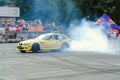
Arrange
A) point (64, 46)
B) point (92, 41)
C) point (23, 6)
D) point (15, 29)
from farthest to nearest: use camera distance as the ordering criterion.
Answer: point (23, 6) < point (15, 29) < point (92, 41) < point (64, 46)

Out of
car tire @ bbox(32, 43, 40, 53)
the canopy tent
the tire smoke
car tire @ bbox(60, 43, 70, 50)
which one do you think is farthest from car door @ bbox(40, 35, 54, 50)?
the canopy tent

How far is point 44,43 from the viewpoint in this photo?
90.2 ft

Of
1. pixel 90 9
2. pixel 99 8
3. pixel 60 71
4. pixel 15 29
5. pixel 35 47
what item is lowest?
pixel 60 71

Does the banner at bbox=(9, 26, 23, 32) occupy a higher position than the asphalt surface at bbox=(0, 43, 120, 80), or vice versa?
the banner at bbox=(9, 26, 23, 32)

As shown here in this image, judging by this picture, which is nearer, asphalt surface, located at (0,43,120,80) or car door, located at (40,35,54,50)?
asphalt surface, located at (0,43,120,80)

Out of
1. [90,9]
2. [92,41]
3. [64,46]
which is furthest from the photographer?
[90,9]

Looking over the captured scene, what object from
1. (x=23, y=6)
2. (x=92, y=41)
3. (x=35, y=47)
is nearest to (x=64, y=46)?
(x=35, y=47)

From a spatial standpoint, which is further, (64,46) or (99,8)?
(99,8)

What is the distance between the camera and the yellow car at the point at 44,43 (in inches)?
1049

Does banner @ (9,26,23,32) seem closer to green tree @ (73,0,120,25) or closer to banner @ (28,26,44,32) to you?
banner @ (28,26,44,32)

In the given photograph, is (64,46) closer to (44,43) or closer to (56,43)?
(56,43)

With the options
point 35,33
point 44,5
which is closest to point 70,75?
point 35,33

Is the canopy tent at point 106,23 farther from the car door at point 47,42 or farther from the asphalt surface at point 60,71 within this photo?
the asphalt surface at point 60,71

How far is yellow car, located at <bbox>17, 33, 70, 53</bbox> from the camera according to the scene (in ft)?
87.4
